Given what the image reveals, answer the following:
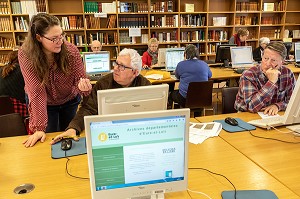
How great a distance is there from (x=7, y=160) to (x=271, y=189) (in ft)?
4.79

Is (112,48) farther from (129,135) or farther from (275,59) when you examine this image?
(129,135)

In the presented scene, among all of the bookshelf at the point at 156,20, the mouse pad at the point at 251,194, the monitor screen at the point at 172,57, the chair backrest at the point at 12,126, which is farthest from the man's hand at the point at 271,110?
the bookshelf at the point at 156,20

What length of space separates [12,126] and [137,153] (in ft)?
4.45

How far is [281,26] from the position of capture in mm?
7191

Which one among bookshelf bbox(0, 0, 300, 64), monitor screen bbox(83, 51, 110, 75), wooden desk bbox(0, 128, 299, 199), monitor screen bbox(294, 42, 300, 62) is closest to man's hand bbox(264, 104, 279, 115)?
wooden desk bbox(0, 128, 299, 199)

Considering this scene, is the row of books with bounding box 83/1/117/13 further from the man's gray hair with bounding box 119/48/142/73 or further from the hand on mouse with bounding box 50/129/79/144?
the hand on mouse with bounding box 50/129/79/144

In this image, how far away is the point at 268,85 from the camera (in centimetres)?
220

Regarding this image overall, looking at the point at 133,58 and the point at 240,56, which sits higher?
the point at 133,58

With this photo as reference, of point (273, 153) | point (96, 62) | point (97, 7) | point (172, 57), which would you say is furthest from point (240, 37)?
point (273, 153)

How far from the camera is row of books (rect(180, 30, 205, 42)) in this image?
21.3ft

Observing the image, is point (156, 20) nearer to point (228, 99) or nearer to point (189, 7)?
point (189, 7)

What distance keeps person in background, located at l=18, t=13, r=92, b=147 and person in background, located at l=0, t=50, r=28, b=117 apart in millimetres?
911

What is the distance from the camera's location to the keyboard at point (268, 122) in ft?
6.36

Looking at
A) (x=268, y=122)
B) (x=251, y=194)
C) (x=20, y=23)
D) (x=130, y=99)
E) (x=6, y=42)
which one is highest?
(x=20, y=23)
